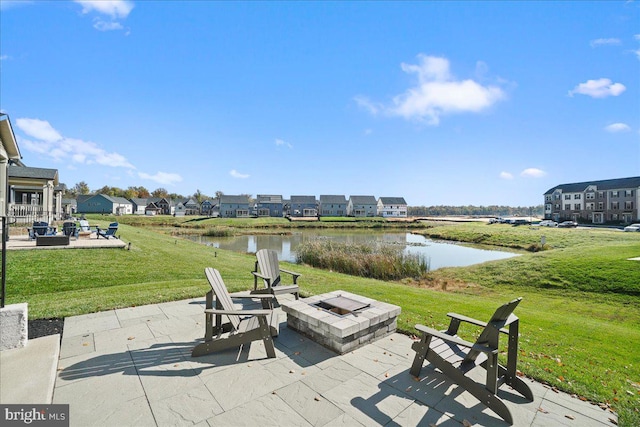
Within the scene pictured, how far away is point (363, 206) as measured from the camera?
7569 cm

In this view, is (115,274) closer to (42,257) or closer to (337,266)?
(42,257)

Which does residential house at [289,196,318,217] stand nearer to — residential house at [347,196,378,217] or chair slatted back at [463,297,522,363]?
residential house at [347,196,378,217]

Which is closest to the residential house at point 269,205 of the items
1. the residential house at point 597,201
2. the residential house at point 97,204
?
the residential house at point 97,204

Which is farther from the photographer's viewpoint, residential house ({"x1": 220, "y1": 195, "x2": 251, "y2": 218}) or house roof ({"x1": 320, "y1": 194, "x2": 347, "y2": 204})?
house roof ({"x1": 320, "y1": 194, "x2": 347, "y2": 204})

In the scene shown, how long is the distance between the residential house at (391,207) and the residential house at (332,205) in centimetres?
1054

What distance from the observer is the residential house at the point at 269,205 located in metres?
71.4

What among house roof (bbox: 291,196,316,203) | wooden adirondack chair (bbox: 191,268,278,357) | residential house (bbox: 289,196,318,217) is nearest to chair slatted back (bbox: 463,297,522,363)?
wooden adirondack chair (bbox: 191,268,278,357)

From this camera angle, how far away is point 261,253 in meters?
5.96

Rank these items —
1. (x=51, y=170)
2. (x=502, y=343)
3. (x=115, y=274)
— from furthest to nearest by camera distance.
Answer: (x=51, y=170) < (x=115, y=274) < (x=502, y=343)

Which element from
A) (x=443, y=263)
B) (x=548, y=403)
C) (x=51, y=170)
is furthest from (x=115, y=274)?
(x=51, y=170)

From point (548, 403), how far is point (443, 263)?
1522 cm

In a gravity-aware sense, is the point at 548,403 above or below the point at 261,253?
below

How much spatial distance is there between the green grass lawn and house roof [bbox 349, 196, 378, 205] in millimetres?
60897

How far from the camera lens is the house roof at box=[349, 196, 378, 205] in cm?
7588
